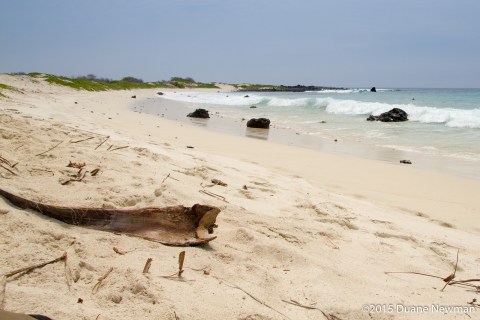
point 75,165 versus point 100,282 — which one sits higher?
point 75,165

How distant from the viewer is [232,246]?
8.52 feet

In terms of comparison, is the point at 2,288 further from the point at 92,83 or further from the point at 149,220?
the point at 92,83

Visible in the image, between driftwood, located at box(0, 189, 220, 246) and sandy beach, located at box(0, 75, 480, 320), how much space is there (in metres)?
0.07

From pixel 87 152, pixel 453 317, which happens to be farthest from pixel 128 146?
pixel 453 317

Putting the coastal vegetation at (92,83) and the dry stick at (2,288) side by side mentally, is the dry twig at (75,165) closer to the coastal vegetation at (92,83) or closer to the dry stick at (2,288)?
the dry stick at (2,288)

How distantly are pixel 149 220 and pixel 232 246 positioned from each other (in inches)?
24.1

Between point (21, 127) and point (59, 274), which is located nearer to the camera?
point (59, 274)

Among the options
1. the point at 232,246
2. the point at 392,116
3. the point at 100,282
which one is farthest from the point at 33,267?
the point at 392,116

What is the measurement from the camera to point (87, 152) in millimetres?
4195

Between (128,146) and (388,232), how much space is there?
11.5 ft

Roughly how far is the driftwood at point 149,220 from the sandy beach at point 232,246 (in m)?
0.07

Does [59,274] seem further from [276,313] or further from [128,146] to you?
[128,146]

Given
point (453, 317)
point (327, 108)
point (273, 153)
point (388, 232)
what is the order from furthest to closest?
point (327, 108) < point (273, 153) < point (388, 232) < point (453, 317)

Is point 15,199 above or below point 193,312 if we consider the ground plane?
above
